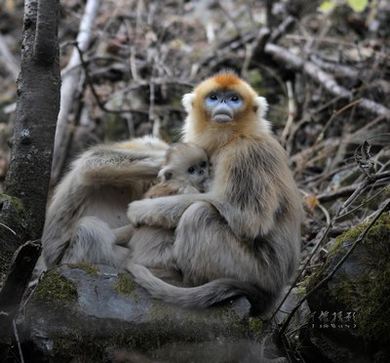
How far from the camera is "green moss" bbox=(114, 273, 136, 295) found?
10.9 feet

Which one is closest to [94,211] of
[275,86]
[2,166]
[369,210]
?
[369,210]

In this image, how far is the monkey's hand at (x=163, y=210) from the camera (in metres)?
3.68

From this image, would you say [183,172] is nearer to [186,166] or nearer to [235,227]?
[186,166]

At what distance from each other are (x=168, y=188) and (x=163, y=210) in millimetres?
285

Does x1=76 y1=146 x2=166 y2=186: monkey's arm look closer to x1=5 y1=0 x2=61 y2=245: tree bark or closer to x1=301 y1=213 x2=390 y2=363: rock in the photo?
x1=5 y1=0 x2=61 y2=245: tree bark

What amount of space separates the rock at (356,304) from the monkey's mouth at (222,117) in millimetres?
1040

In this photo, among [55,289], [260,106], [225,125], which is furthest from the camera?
[260,106]

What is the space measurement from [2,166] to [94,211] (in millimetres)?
3294

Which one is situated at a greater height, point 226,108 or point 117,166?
point 226,108

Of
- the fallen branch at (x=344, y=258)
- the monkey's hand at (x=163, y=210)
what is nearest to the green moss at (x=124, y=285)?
the monkey's hand at (x=163, y=210)

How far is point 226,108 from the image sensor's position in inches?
159

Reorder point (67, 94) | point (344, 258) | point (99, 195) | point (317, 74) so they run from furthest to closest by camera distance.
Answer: point (317, 74) → point (67, 94) → point (99, 195) → point (344, 258)

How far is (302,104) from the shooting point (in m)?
6.98

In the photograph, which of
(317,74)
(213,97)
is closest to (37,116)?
(213,97)
